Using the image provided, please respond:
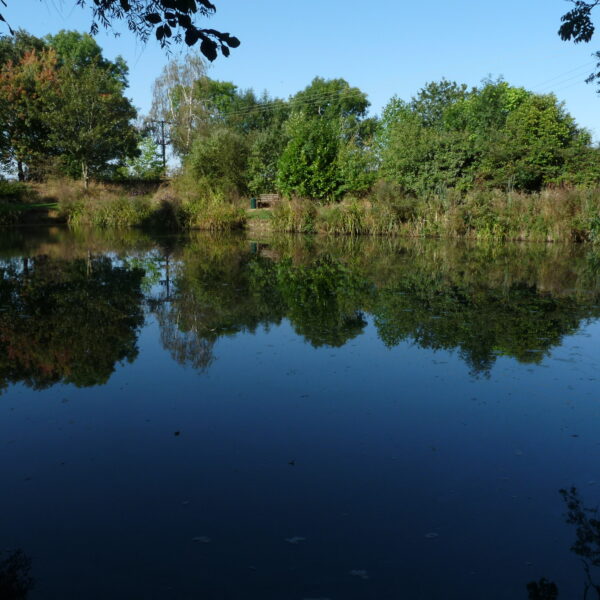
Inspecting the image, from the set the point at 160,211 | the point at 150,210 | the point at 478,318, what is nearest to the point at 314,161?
the point at 160,211

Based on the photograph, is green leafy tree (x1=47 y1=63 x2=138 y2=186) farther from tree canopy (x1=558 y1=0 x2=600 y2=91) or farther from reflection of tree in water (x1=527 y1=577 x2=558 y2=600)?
reflection of tree in water (x1=527 y1=577 x2=558 y2=600)

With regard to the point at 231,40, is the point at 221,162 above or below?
above

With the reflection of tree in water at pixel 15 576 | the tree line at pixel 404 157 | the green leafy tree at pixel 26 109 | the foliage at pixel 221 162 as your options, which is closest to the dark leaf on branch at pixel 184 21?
the reflection of tree in water at pixel 15 576

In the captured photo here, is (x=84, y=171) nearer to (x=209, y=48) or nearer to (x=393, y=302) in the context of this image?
(x=393, y=302)

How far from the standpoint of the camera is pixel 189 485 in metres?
3.64

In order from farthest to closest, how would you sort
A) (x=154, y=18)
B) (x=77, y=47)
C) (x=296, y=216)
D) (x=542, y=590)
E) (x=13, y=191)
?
(x=77, y=47) → (x=13, y=191) → (x=296, y=216) → (x=154, y=18) → (x=542, y=590)

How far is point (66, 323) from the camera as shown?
7867 millimetres

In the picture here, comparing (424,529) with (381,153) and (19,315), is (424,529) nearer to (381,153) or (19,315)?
(19,315)

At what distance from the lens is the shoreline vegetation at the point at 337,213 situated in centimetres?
2127

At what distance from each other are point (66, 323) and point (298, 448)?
16.5 ft

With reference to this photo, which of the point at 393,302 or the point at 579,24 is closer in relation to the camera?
the point at 579,24

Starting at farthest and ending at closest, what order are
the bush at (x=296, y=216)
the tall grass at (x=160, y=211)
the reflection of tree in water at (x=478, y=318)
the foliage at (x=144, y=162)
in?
the foliage at (x=144, y=162) → the tall grass at (x=160, y=211) → the bush at (x=296, y=216) → the reflection of tree in water at (x=478, y=318)

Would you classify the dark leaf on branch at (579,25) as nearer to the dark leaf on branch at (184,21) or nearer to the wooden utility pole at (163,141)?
the dark leaf on branch at (184,21)

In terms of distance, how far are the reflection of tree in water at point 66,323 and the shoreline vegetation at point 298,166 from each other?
15.2 meters
